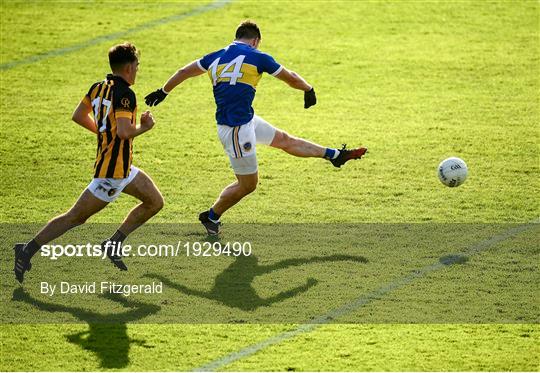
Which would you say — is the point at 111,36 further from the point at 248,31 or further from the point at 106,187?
the point at 106,187

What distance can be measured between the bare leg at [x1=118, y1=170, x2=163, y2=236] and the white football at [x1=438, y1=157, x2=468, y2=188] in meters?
4.19

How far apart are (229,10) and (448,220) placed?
39.0ft

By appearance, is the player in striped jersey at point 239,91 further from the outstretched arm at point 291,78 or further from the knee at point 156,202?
the knee at point 156,202

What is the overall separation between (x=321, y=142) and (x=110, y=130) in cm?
625

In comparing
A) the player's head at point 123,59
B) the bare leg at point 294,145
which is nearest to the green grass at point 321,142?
the bare leg at point 294,145

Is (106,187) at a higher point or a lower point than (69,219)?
higher

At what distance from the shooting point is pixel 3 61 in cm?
2009

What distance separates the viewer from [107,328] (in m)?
9.68

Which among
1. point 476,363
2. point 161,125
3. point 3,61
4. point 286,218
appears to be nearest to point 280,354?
point 476,363

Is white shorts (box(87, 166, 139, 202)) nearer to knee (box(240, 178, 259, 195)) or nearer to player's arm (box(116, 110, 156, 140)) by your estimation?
player's arm (box(116, 110, 156, 140))

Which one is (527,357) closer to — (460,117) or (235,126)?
(235,126)
